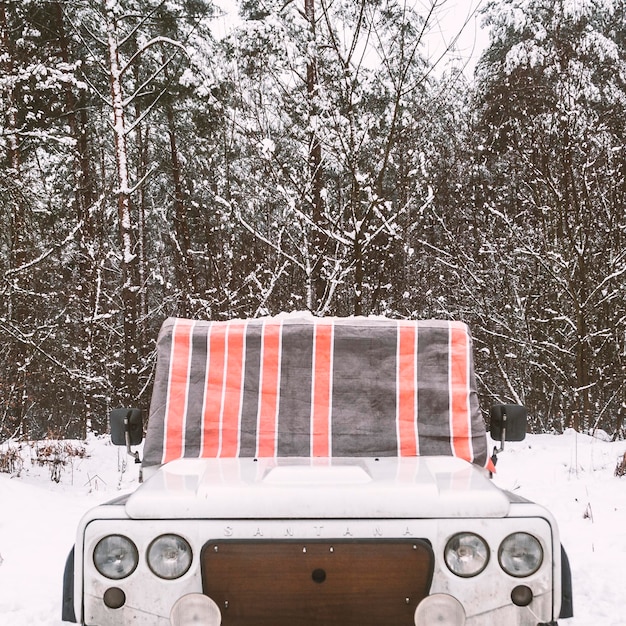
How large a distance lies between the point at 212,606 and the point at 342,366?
1.59 meters

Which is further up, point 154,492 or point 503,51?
point 503,51

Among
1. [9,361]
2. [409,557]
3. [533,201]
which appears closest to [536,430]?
[533,201]

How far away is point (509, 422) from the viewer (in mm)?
3314

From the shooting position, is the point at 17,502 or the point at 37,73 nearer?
the point at 17,502

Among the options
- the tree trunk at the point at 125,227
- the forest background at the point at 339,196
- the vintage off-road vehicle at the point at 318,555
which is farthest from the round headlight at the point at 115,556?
the tree trunk at the point at 125,227

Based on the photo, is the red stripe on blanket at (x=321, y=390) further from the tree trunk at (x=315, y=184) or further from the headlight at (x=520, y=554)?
the tree trunk at (x=315, y=184)

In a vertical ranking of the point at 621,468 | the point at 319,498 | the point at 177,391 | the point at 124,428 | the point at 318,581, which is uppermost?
the point at 177,391

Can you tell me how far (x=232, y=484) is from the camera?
2400 mm

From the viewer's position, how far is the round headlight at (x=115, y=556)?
2207 mm

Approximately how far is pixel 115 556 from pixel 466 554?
1.20m

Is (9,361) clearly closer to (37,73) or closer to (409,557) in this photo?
(37,73)

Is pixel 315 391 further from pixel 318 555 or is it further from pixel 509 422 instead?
pixel 318 555

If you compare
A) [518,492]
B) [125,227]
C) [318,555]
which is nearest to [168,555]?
[318,555]

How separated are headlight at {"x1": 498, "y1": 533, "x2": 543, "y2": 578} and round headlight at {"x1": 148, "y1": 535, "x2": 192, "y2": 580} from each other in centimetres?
107
